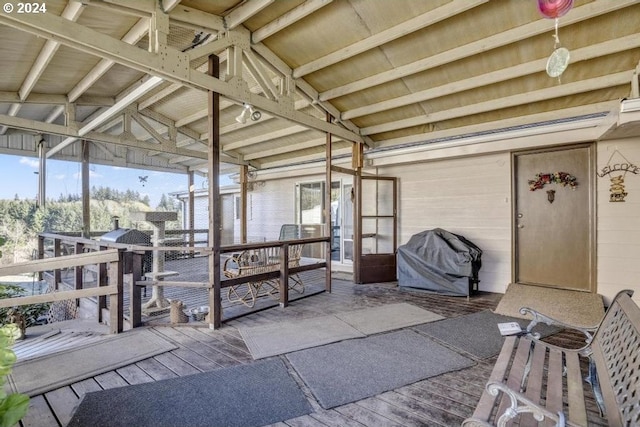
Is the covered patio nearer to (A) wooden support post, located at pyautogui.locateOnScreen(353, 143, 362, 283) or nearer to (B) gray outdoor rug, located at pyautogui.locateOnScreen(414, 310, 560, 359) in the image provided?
(A) wooden support post, located at pyautogui.locateOnScreen(353, 143, 362, 283)

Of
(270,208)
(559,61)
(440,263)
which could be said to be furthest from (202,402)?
(270,208)

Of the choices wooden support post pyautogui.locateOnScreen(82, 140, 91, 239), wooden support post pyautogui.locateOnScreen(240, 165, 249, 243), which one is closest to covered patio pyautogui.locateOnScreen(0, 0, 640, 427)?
wooden support post pyautogui.locateOnScreen(82, 140, 91, 239)

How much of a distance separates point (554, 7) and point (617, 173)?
10.9ft

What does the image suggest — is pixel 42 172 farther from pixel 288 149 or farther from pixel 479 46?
pixel 479 46

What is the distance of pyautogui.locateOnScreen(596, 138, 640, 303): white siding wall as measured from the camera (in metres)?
4.26

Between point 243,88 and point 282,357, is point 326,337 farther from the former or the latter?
point 243,88

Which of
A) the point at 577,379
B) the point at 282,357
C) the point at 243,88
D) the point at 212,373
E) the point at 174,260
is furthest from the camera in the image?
the point at 174,260

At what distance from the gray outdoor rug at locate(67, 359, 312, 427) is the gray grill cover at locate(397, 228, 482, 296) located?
11.1ft

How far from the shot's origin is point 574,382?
176cm

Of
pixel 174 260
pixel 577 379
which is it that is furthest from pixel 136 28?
pixel 174 260

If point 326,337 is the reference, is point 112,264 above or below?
above

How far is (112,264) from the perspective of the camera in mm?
3615

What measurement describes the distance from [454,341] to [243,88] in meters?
3.54

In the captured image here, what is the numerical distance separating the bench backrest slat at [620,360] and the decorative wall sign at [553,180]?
11.6ft
